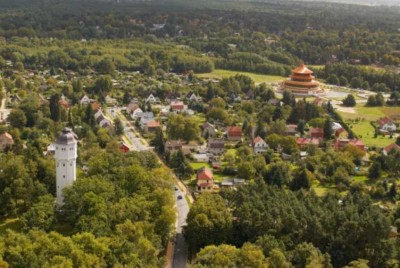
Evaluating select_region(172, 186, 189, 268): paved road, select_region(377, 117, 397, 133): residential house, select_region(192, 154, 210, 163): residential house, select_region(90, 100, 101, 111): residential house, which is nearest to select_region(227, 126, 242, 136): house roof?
select_region(192, 154, 210, 163): residential house

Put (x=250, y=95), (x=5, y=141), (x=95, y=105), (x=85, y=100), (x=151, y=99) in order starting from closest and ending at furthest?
(x=5, y=141) < (x=95, y=105) < (x=85, y=100) < (x=151, y=99) < (x=250, y=95)

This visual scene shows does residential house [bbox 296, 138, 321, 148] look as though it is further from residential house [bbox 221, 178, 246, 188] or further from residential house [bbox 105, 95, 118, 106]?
residential house [bbox 105, 95, 118, 106]

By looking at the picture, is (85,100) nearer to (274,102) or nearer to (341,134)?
(274,102)

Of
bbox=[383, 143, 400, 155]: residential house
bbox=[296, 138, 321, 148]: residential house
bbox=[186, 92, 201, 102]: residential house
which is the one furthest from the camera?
bbox=[186, 92, 201, 102]: residential house

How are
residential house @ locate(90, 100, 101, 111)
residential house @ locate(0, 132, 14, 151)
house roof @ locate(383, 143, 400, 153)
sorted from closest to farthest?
1. residential house @ locate(0, 132, 14, 151)
2. house roof @ locate(383, 143, 400, 153)
3. residential house @ locate(90, 100, 101, 111)

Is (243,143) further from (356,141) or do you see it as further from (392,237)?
(392,237)

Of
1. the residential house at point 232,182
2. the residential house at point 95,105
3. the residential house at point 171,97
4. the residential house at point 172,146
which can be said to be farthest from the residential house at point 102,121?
the residential house at point 232,182

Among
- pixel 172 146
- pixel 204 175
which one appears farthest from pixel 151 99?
pixel 204 175

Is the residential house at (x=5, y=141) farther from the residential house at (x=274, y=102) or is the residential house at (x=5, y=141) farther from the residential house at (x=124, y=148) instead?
→ the residential house at (x=274, y=102)
